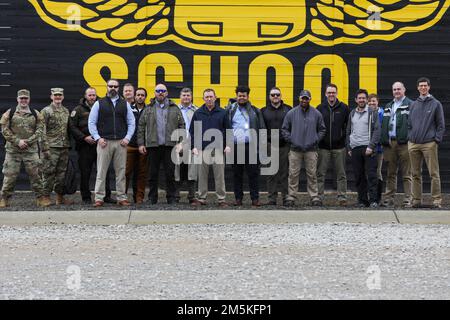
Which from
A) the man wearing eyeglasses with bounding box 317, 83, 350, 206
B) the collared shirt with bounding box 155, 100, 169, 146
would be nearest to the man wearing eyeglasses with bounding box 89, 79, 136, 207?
the collared shirt with bounding box 155, 100, 169, 146

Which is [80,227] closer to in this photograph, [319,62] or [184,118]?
[184,118]

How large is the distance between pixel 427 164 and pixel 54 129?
6.05 meters

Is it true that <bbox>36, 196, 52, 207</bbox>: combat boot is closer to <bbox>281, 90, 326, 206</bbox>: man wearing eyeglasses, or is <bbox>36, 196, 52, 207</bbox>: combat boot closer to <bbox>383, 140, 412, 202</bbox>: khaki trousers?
<bbox>281, 90, 326, 206</bbox>: man wearing eyeglasses

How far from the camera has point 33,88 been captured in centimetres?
1689

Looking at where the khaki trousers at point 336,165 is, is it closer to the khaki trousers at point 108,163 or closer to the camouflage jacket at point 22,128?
the khaki trousers at point 108,163

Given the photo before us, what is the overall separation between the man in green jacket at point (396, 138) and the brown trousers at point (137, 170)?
13.0ft

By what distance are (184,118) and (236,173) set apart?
1308 mm

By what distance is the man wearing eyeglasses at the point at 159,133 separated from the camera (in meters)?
14.6

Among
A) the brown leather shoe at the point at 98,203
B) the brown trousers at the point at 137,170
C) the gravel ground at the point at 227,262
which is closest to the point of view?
the gravel ground at the point at 227,262

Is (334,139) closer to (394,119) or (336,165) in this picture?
(336,165)

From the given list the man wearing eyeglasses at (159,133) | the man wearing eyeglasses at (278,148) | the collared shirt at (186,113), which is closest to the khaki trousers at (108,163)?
the man wearing eyeglasses at (159,133)

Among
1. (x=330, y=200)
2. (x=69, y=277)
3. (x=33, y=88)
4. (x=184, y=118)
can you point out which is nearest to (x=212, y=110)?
(x=184, y=118)

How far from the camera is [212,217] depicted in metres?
13.3

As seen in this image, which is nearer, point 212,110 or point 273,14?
point 212,110
